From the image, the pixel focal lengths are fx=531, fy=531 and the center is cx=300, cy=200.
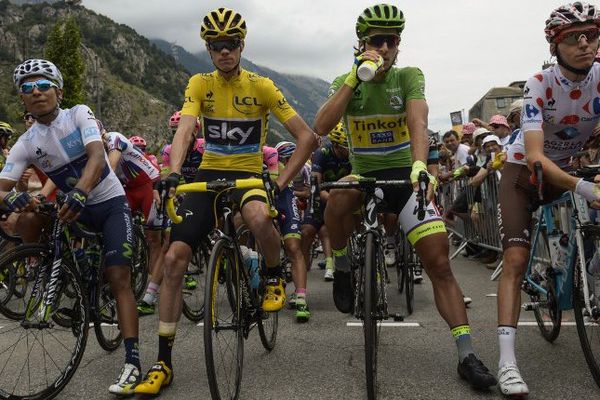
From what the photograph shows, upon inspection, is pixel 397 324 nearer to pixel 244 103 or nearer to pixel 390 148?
pixel 390 148

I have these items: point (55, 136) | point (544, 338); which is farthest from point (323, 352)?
point (55, 136)

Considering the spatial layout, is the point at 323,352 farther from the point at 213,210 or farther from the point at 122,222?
the point at 122,222

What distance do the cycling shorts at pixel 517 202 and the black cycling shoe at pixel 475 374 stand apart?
0.84m

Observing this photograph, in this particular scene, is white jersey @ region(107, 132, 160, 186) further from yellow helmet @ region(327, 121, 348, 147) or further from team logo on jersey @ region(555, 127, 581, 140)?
team logo on jersey @ region(555, 127, 581, 140)

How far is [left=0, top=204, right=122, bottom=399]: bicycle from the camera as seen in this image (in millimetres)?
3660

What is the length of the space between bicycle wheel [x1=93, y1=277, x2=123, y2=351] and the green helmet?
2.87m

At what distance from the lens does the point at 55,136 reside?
409 cm

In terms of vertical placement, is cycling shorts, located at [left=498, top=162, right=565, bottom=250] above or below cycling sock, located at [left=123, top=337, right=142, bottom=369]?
above

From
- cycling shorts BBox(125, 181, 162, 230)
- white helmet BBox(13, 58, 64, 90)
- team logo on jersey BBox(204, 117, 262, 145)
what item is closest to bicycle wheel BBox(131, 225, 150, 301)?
cycling shorts BBox(125, 181, 162, 230)

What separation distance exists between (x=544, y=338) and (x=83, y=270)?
389 centimetres

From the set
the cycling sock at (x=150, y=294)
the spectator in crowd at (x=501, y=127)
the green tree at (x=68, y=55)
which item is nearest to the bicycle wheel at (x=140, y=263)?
the cycling sock at (x=150, y=294)

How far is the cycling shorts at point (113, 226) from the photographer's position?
4.00 metres

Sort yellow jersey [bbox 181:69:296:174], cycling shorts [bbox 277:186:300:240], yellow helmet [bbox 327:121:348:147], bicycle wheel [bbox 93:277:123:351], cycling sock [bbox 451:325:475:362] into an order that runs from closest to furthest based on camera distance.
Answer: cycling sock [bbox 451:325:475:362] < yellow jersey [bbox 181:69:296:174] < bicycle wheel [bbox 93:277:123:351] < cycling shorts [bbox 277:186:300:240] < yellow helmet [bbox 327:121:348:147]

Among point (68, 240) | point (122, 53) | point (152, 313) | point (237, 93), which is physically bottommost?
point (152, 313)
